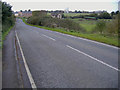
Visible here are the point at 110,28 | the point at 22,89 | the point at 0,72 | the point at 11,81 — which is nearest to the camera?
the point at 22,89

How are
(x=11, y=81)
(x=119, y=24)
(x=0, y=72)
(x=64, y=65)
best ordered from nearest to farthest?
1. (x=11, y=81)
2. (x=0, y=72)
3. (x=64, y=65)
4. (x=119, y=24)

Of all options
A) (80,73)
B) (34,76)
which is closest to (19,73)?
(34,76)

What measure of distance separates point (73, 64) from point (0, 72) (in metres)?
3.35

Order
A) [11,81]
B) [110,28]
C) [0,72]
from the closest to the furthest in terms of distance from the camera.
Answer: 1. [11,81]
2. [0,72]
3. [110,28]

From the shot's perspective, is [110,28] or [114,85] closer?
[114,85]

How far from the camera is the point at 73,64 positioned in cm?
705

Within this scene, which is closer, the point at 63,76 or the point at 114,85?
the point at 114,85

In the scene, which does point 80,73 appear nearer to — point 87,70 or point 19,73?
point 87,70

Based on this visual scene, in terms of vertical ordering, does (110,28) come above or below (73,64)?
above

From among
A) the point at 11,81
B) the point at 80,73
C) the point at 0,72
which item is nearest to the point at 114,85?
the point at 80,73

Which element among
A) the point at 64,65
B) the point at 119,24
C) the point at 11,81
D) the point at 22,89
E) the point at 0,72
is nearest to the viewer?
the point at 22,89

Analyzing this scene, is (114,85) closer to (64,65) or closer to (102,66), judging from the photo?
(102,66)

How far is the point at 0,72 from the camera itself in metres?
6.25

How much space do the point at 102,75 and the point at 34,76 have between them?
105 inches
